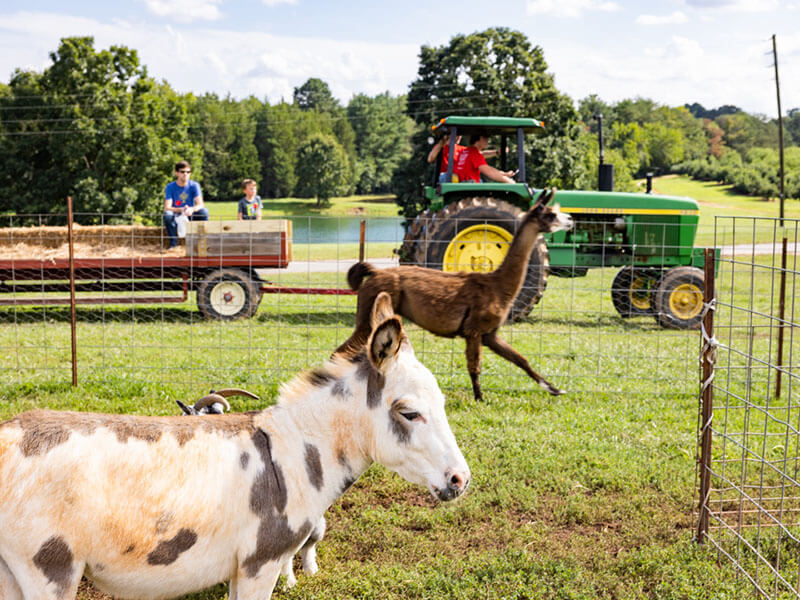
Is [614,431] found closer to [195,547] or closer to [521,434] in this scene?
[521,434]

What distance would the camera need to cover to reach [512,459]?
210 inches

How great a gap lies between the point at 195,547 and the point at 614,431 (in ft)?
14.5

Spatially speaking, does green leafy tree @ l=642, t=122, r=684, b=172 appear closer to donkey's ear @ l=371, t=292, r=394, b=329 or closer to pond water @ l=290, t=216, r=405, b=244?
pond water @ l=290, t=216, r=405, b=244

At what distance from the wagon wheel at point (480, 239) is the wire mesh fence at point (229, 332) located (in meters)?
0.37

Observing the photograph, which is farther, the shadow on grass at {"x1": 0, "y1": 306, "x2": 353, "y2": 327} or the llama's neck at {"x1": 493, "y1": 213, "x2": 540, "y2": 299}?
the shadow on grass at {"x1": 0, "y1": 306, "x2": 353, "y2": 327}

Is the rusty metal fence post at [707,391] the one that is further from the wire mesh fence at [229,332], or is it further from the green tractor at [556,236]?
the green tractor at [556,236]

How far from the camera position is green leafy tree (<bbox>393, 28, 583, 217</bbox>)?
31109 millimetres

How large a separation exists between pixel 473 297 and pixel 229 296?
5459 millimetres

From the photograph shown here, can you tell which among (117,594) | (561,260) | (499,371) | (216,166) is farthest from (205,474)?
(216,166)

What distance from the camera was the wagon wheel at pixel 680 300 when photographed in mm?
10875

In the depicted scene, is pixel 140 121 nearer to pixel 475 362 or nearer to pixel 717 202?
pixel 475 362

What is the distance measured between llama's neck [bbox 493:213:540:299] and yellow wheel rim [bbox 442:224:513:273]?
318 centimetres

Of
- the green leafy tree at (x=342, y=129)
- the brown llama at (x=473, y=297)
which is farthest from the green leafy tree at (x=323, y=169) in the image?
the brown llama at (x=473, y=297)

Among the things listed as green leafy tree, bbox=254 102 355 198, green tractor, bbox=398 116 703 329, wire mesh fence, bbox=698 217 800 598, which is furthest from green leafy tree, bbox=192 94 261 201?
wire mesh fence, bbox=698 217 800 598
